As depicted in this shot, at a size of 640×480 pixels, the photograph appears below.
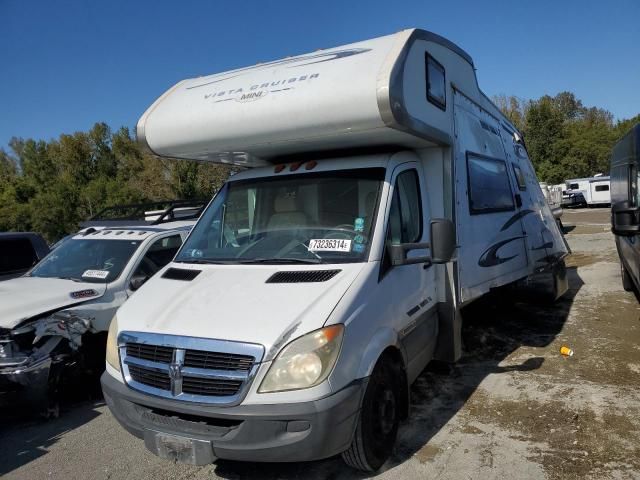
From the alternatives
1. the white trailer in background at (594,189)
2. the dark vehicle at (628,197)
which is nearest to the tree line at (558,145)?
the white trailer in background at (594,189)

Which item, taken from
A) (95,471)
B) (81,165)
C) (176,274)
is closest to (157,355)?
(176,274)

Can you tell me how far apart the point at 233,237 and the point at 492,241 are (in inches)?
120

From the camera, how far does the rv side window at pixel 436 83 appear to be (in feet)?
14.2

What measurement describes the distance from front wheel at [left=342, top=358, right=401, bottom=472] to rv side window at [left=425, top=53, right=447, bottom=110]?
7.62ft

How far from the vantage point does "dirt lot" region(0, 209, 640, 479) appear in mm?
3557

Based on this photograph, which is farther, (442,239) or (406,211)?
(406,211)

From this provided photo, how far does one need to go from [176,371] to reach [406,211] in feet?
7.37

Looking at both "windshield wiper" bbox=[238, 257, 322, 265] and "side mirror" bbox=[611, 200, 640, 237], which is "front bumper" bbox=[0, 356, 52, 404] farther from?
"side mirror" bbox=[611, 200, 640, 237]

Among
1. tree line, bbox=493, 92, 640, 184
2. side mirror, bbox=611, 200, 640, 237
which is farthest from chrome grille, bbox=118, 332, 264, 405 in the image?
tree line, bbox=493, 92, 640, 184

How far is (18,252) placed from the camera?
26.0ft

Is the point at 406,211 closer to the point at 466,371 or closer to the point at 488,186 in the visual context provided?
the point at 488,186

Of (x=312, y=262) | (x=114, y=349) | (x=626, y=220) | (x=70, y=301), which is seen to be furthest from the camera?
(x=70, y=301)

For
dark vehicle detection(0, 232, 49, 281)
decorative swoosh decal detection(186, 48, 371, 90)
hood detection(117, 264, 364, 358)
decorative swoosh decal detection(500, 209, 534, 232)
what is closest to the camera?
hood detection(117, 264, 364, 358)

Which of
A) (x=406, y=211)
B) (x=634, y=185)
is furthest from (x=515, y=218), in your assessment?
(x=406, y=211)
